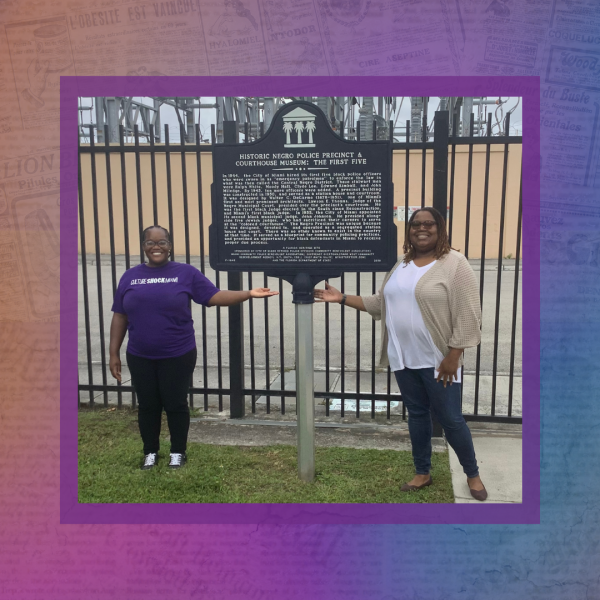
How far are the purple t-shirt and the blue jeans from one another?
150cm

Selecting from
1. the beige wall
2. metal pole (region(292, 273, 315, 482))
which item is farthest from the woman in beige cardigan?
the beige wall

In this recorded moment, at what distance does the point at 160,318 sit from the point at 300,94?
1.77 m

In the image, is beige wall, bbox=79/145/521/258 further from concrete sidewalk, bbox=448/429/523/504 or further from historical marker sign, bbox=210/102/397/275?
concrete sidewalk, bbox=448/429/523/504

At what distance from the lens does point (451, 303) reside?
3314mm

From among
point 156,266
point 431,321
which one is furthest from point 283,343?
point 431,321

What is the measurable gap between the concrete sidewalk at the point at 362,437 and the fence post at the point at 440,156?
1.95m

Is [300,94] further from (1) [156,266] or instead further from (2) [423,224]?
(1) [156,266]

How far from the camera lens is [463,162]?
508 inches

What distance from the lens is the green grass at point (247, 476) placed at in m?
3.71

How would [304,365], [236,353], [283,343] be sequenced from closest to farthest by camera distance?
[304,365], [236,353], [283,343]

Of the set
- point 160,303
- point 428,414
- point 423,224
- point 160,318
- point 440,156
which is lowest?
point 428,414

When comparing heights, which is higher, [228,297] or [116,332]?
[228,297]

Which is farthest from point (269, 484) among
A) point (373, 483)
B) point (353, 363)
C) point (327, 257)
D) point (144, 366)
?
point (353, 363)

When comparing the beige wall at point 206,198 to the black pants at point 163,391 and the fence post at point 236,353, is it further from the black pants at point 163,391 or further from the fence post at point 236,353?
the black pants at point 163,391
